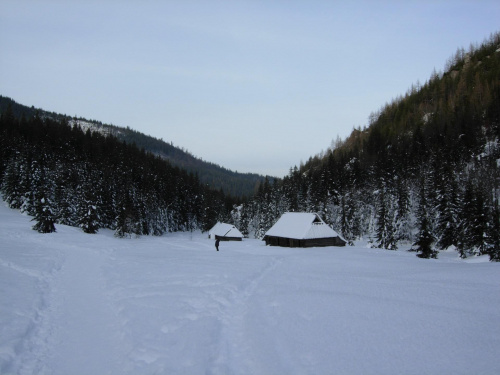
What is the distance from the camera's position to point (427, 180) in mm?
59312

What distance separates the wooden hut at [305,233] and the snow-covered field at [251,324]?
28175mm

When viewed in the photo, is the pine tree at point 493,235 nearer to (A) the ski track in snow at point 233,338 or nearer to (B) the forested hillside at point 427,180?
(B) the forested hillside at point 427,180

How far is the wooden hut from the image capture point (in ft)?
149

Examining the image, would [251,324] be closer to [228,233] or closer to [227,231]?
[228,233]

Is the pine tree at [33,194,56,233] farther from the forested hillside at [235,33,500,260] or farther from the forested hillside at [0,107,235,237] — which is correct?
the forested hillside at [235,33,500,260]

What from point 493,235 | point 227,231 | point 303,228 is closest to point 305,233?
point 303,228

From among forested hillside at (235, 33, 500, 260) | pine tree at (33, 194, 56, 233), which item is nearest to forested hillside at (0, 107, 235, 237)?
pine tree at (33, 194, 56, 233)

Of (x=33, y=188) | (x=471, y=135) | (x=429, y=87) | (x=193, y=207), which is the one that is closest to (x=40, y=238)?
(x=33, y=188)

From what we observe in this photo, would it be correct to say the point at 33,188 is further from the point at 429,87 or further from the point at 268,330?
the point at 429,87

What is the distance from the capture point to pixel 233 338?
30.2ft

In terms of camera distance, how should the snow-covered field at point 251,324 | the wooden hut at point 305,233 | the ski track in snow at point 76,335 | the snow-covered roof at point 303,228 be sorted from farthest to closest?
the snow-covered roof at point 303,228 → the wooden hut at point 305,233 → the ski track in snow at point 76,335 → the snow-covered field at point 251,324

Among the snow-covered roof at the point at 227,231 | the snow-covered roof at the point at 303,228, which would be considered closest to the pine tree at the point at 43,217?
the snow-covered roof at the point at 303,228

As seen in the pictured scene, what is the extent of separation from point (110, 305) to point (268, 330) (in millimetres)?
7268

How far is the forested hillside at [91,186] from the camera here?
56.1m
